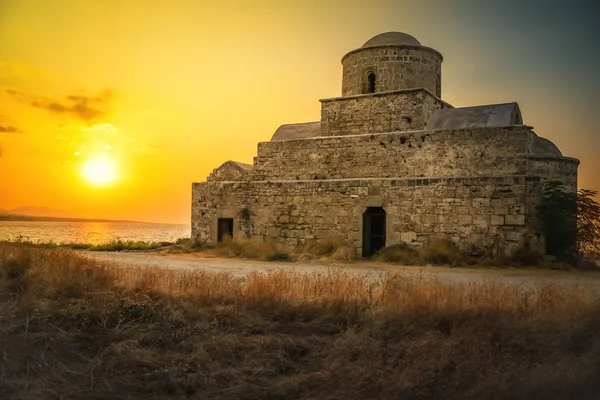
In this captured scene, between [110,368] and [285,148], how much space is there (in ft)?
41.7

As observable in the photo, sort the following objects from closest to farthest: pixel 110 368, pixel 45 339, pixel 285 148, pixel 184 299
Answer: pixel 110 368 → pixel 45 339 → pixel 184 299 → pixel 285 148

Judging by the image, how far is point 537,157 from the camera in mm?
15828

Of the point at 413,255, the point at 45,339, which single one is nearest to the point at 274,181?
the point at 413,255

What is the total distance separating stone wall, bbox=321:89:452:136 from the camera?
16672 mm

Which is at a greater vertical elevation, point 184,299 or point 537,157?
point 537,157

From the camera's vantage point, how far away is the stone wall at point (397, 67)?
17.4 meters

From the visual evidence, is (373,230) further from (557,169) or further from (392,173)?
(557,169)

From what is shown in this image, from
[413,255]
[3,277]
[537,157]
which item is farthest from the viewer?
[537,157]

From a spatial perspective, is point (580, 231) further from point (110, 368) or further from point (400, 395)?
point (110, 368)

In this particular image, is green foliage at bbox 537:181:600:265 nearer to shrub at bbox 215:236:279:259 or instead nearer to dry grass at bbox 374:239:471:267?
dry grass at bbox 374:239:471:267

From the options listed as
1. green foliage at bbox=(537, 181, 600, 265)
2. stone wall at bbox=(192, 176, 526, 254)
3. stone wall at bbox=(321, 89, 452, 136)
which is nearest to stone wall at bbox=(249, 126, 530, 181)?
stone wall at bbox=(321, 89, 452, 136)

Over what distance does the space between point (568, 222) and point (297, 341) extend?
8.81 meters

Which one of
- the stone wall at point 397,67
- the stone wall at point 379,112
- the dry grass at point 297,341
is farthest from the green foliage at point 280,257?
the stone wall at point 397,67

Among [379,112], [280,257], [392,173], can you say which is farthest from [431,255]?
[379,112]
